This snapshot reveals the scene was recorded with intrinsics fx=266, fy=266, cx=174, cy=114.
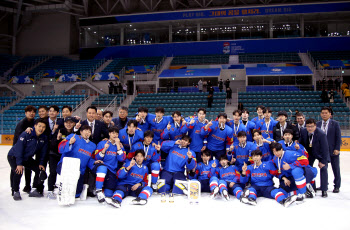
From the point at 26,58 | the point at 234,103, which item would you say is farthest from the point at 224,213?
the point at 26,58

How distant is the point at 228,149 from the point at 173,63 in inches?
790

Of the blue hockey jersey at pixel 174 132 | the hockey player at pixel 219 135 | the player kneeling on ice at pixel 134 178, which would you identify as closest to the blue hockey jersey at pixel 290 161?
the hockey player at pixel 219 135

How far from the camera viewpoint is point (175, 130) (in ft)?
22.2

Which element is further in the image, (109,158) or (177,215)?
(109,158)

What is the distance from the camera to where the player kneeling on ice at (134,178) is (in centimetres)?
547

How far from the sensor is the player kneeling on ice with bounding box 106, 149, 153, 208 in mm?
5470

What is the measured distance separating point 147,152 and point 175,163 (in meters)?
0.70

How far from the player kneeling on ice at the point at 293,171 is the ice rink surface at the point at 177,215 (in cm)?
32

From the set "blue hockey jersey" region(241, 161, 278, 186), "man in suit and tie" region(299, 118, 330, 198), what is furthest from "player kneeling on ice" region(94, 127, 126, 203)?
"man in suit and tie" region(299, 118, 330, 198)

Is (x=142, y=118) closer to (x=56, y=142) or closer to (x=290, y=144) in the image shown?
(x=56, y=142)

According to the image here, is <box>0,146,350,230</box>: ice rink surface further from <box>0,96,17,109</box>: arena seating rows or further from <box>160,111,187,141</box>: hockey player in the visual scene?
<box>0,96,17,109</box>: arena seating rows

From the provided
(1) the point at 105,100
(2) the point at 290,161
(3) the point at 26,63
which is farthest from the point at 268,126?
(3) the point at 26,63

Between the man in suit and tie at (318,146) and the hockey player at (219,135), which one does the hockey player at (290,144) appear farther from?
the hockey player at (219,135)

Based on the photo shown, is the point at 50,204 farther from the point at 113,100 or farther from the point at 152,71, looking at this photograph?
the point at 152,71
